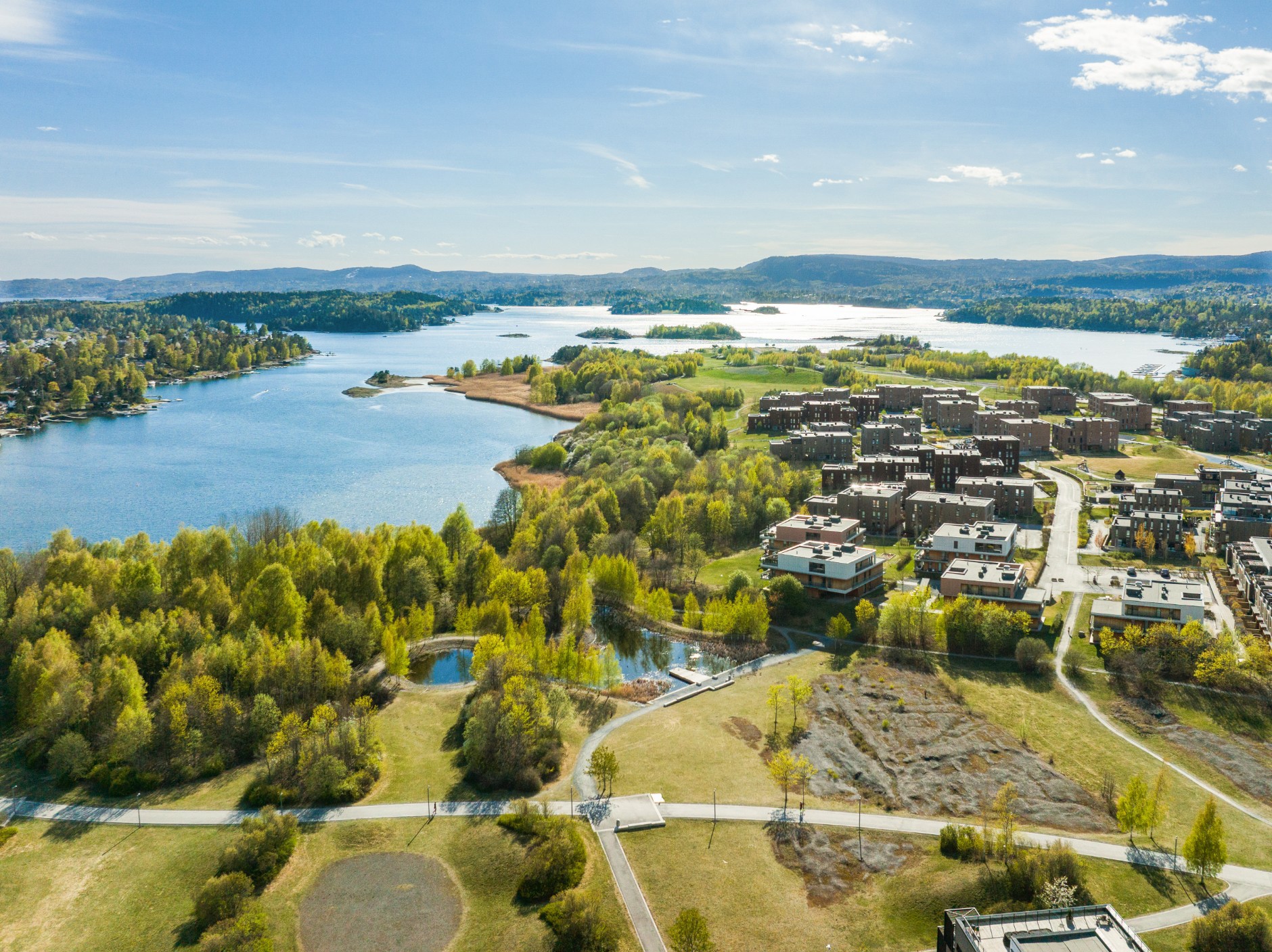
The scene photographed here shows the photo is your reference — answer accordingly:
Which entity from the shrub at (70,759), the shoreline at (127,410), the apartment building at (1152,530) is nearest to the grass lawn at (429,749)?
the shrub at (70,759)

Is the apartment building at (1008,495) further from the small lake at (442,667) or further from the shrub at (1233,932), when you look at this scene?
the shrub at (1233,932)

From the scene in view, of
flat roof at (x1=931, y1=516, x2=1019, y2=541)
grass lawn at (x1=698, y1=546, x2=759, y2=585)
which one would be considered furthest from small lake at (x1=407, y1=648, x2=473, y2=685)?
flat roof at (x1=931, y1=516, x2=1019, y2=541)

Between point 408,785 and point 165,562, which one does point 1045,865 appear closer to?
point 408,785

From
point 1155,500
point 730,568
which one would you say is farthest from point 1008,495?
point 730,568

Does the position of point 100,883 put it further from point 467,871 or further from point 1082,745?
point 1082,745

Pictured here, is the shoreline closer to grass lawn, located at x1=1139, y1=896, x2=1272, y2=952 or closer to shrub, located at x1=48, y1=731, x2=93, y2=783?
shrub, located at x1=48, y1=731, x2=93, y2=783

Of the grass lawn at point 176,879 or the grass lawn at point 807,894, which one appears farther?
the grass lawn at point 176,879

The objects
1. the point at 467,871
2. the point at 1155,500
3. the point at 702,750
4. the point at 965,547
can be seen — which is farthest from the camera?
the point at 1155,500
